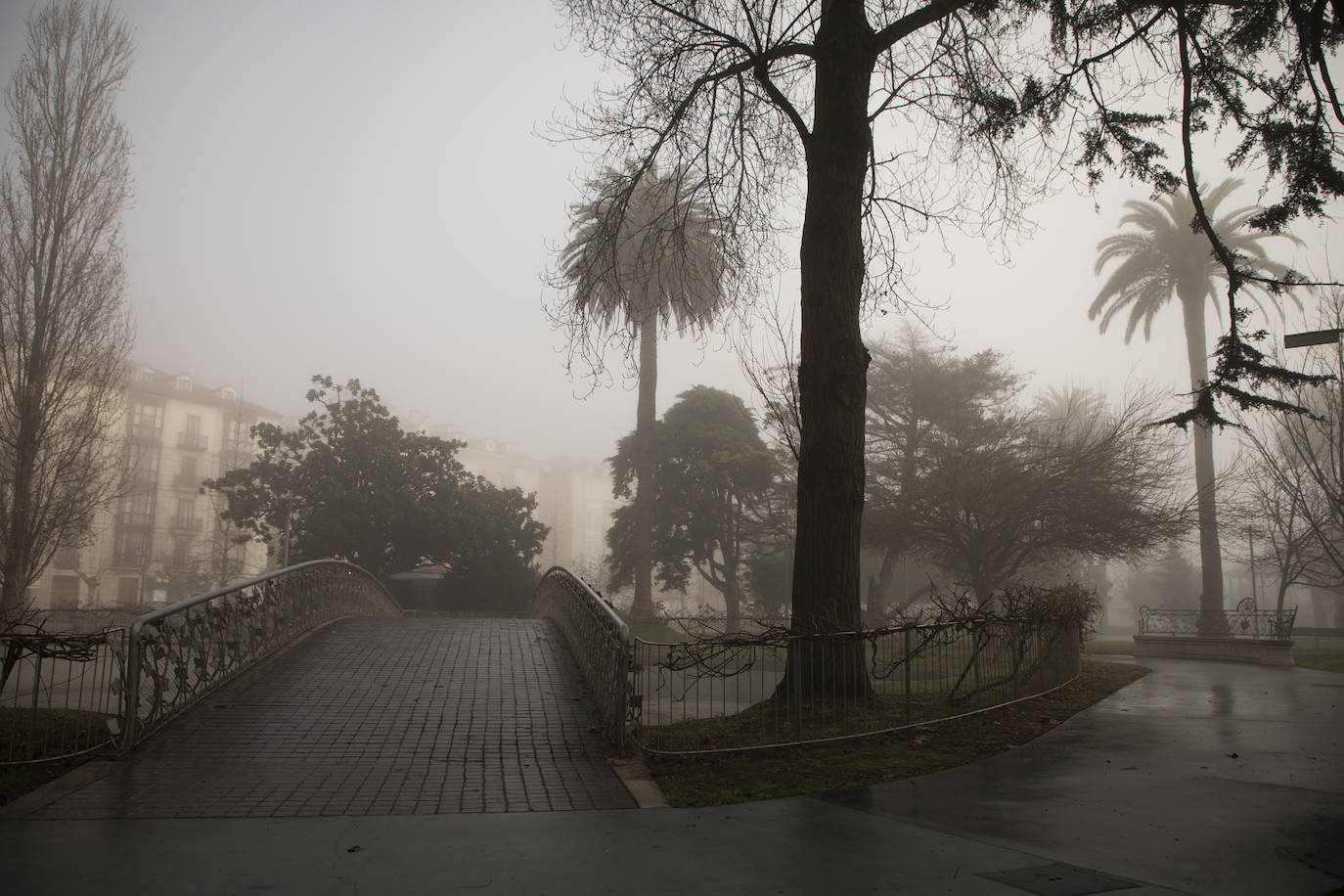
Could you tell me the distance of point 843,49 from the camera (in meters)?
10.9

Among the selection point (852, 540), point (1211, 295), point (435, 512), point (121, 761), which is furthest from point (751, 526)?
point (121, 761)

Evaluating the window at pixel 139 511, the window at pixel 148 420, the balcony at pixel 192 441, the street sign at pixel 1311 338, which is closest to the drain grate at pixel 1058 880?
the street sign at pixel 1311 338

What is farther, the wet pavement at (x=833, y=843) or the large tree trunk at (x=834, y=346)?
the large tree trunk at (x=834, y=346)

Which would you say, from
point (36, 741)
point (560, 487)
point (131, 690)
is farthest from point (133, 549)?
A: point (36, 741)

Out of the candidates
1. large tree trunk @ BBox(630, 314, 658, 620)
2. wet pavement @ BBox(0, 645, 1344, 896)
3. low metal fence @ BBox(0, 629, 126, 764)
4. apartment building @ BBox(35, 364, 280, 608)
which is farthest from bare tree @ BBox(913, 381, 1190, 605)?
apartment building @ BBox(35, 364, 280, 608)

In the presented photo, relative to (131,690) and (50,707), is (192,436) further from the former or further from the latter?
(50,707)

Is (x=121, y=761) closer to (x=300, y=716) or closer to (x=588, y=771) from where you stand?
(x=300, y=716)

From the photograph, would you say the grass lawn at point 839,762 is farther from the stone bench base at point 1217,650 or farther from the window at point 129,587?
the window at point 129,587

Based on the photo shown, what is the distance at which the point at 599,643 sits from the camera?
10.8 meters

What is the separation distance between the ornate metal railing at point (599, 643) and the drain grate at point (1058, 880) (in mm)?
4464

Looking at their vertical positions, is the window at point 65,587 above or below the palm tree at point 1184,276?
below

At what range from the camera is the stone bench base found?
18953 mm

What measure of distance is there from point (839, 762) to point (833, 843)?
2417 mm

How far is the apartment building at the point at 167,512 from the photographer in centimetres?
5453
